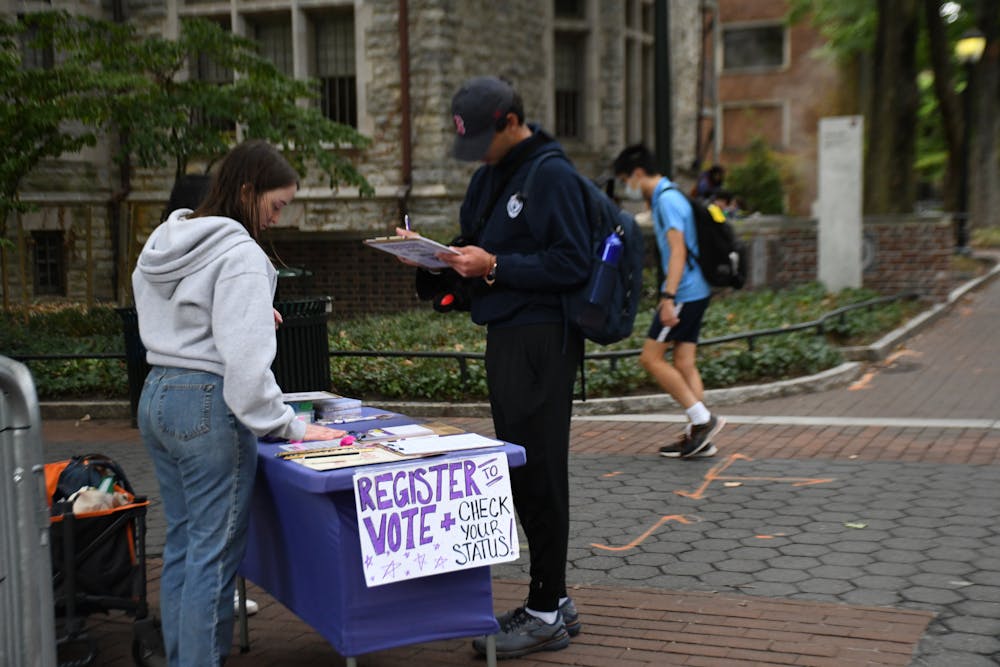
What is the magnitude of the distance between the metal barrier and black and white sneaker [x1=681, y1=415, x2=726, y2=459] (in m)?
5.28

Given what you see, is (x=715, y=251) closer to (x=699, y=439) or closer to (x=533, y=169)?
(x=699, y=439)

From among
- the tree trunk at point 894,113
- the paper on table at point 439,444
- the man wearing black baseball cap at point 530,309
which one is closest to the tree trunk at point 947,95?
the tree trunk at point 894,113

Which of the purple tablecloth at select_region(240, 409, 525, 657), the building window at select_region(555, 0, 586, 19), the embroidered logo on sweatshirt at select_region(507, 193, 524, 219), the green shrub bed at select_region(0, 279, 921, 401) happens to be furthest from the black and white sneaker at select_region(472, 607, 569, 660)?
the building window at select_region(555, 0, 586, 19)

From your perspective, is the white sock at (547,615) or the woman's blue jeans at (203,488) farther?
the white sock at (547,615)

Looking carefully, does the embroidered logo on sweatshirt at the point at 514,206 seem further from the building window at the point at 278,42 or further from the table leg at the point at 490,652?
the building window at the point at 278,42

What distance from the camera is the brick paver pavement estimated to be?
4.59 metres

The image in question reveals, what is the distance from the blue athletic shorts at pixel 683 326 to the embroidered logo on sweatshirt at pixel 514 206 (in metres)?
3.62

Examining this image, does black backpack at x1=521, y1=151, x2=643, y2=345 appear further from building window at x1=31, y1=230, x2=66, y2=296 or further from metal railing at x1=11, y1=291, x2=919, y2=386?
building window at x1=31, y1=230, x2=66, y2=296

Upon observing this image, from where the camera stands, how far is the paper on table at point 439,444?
404 centimetres

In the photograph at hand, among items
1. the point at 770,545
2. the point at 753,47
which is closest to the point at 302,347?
the point at 770,545

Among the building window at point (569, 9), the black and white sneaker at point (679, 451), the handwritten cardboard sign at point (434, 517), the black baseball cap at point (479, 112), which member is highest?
the building window at point (569, 9)

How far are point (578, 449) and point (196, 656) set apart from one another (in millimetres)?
5088

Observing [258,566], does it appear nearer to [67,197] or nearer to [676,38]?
[67,197]

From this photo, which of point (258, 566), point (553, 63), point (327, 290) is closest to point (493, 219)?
point (258, 566)
